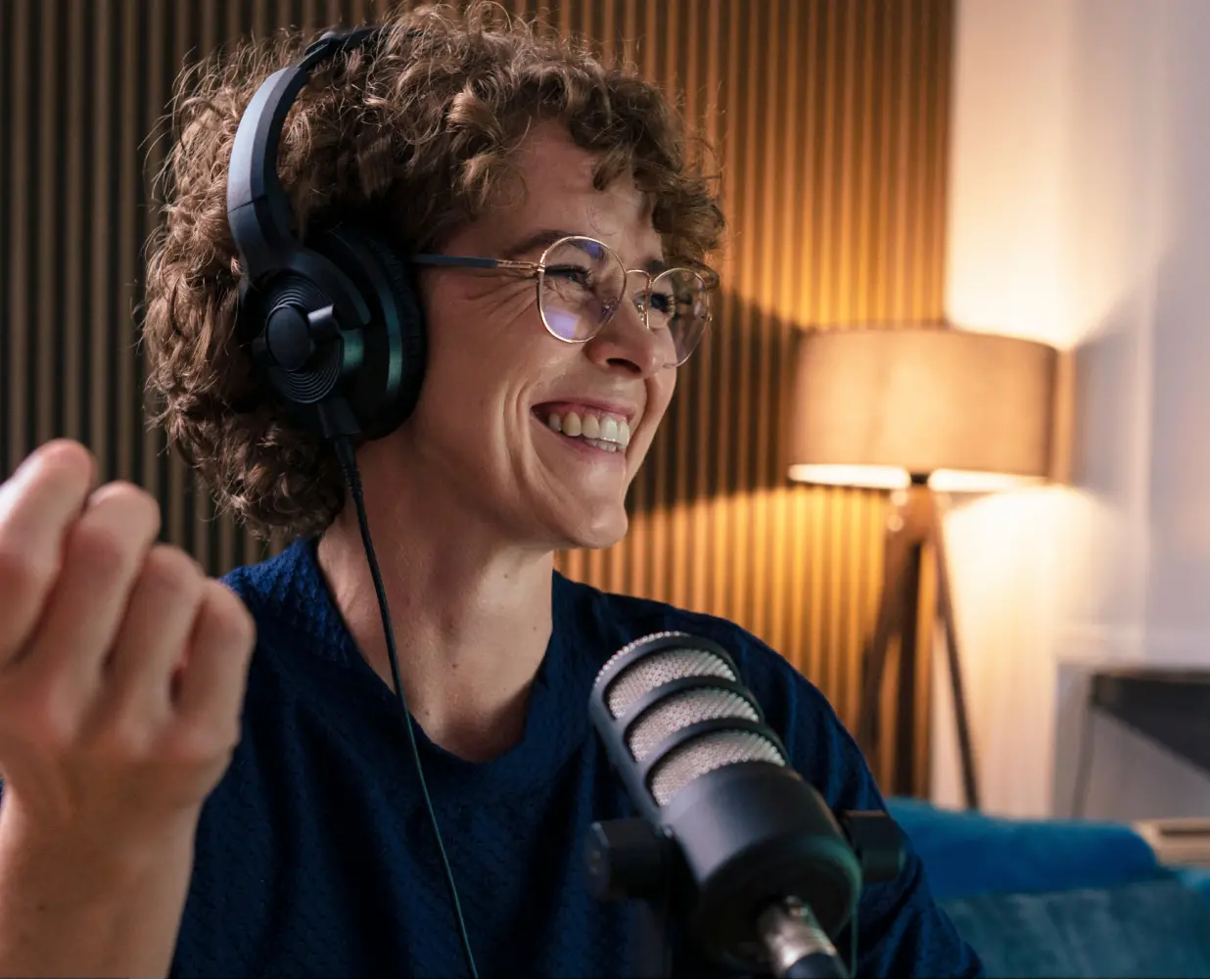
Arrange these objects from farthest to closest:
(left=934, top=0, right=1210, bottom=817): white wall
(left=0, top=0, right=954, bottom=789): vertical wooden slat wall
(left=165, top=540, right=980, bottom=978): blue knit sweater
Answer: (left=0, top=0, right=954, bottom=789): vertical wooden slat wall < (left=934, top=0, right=1210, bottom=817): white wall < (left=165, top=540, right=980, bottom=978): blue knit sweater

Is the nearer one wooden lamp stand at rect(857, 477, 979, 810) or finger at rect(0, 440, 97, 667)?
finger at rect(0, 440, 97, 667)

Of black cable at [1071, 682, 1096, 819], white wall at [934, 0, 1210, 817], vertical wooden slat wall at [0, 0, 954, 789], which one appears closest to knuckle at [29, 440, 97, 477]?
white wall at [934, 0, 1210, 817]

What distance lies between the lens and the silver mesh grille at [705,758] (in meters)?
0.60

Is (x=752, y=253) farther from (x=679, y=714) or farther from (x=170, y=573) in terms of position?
(x=170, y=573)

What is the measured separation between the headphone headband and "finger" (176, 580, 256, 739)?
579 mm

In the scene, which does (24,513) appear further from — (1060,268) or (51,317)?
(1060,268)

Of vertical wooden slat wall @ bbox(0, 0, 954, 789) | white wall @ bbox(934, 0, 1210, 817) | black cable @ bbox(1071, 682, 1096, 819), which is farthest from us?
vertical wooden slat wall @ bbox(0, 0, 954, 789)

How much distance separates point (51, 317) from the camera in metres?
2.93

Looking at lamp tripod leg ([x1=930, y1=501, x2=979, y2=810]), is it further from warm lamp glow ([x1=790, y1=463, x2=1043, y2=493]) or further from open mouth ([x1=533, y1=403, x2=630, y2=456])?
open mouth ([x1=533, y1=403, x2=630, y2=456])

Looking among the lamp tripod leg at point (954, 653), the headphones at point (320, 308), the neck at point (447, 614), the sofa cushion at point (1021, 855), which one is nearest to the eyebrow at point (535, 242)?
the headphones at point (320, 308)

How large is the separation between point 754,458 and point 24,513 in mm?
3112

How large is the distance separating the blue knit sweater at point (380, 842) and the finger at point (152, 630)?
51 centimetres

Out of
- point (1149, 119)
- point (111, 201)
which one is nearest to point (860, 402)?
point (1149, 119)

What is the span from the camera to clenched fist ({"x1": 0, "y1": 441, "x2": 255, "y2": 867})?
0.45m
